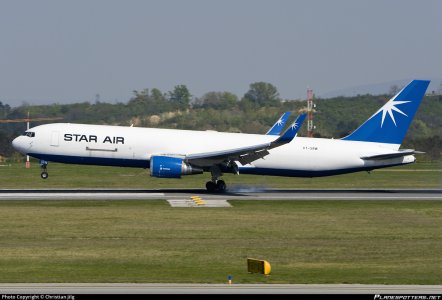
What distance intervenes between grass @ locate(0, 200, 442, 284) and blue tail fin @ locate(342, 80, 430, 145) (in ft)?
27.6

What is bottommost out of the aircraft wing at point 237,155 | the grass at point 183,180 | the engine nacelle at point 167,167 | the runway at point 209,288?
the runway at point 209,288

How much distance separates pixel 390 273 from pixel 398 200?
23.4 metres

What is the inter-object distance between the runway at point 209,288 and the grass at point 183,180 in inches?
1456

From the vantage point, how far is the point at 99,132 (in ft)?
164

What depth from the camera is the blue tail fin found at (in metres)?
52.1

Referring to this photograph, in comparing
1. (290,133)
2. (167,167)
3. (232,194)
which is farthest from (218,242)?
(232,194)

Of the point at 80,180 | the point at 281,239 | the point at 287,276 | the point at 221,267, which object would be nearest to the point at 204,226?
the point at 281,239

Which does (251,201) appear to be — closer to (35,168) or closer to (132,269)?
(132,269)

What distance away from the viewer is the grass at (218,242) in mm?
23672

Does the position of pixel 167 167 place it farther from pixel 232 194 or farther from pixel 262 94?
pixel 262 94

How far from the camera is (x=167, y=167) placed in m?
48.2

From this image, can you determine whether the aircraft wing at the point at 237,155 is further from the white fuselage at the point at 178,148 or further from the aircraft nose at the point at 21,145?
the aircraft nose at the point at 21,145

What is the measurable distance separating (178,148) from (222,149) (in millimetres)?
2720

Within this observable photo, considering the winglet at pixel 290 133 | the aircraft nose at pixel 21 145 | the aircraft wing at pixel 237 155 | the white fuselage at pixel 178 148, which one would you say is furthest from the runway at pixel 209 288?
the aircraft nose at pixel 21 145
